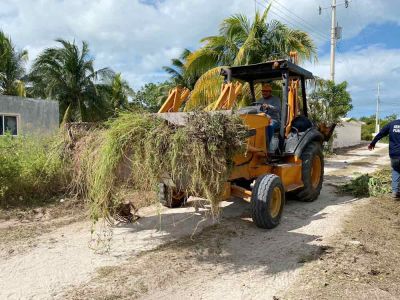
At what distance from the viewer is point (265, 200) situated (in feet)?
19.1

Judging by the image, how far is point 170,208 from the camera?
7383mm

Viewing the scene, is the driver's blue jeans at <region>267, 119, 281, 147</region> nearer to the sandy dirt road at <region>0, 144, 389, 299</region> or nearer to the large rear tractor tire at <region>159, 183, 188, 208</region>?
the sandy dirt road at <region>0, 144, 389, 299</region>

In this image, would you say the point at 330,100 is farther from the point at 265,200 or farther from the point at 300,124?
the point at 265,200

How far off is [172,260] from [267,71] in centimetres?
413

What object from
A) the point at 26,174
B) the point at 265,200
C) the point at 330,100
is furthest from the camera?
the point at 330,100

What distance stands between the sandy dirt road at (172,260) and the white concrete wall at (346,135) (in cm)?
2164

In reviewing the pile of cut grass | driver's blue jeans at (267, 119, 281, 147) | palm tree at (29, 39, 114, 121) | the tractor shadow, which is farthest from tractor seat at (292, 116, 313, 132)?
palm tree at (29, 39, 114, 121)

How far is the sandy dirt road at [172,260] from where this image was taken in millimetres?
4137

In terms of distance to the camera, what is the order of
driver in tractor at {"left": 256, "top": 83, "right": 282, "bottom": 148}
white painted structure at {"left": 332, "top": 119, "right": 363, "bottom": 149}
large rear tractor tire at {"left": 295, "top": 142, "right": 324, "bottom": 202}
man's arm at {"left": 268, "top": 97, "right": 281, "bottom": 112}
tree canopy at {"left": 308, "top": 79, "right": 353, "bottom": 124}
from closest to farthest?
driver in tractor at {"left": 256, "top": 83, "right": 282, "bottom": 148}, man's arm at {"left": 268, "top": 97, "right": 281, "bottom": 112}, large rear tractor tire at {"left": 295, "top": 142, "right": 324, "bottom": 202}, tree canopy at {"left": 308, "top": 79, "right": 353, "bottom": 124}, white painted structure at {"left": 332, "top": 119, "right": 363, "bottom": 149}

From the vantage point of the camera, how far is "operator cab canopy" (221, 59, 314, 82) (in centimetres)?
717

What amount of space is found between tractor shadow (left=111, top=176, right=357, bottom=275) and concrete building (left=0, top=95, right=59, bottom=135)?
34.4 ft

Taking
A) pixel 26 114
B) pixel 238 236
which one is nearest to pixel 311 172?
pixel 238 236

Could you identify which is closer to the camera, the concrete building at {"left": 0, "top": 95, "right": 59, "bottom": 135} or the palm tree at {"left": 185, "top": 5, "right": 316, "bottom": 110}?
the palm tree at {"left": 185, "top": 5, "right": 316, "bottom": 110}

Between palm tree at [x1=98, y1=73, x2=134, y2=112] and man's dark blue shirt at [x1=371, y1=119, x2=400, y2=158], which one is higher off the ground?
palm tree at [x1=98, y1=73, x2=134, y2=112]
